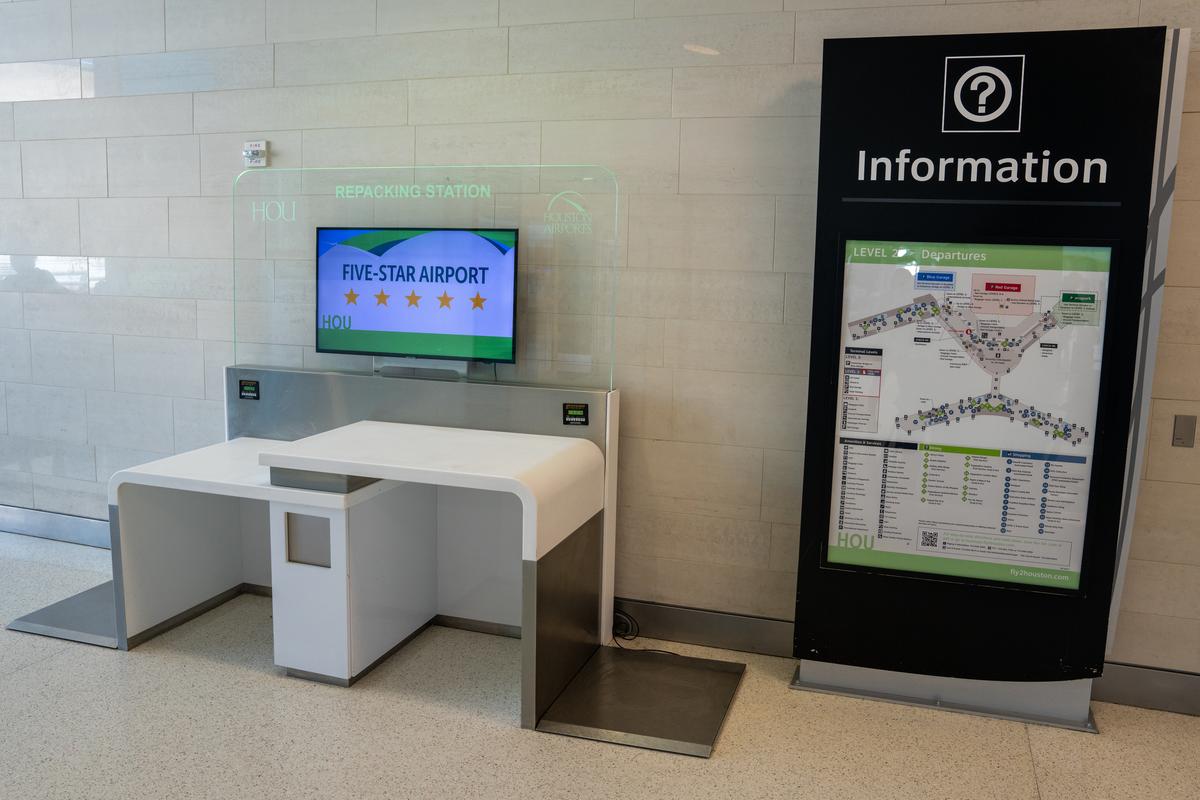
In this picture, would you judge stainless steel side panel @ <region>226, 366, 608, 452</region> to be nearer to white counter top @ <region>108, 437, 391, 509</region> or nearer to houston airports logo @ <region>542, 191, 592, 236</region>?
white counter top @ <region>108, 437, 391, 509</region>

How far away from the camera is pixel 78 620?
3.47 metres

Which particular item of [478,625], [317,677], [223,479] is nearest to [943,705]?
[478,625]

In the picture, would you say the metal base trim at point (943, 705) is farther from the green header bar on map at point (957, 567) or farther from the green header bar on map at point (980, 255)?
the green header bar on map at point (980, 255)

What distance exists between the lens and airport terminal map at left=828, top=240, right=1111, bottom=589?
2.71m

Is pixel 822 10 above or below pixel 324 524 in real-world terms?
above

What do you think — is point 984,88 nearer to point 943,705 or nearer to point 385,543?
point 943,705

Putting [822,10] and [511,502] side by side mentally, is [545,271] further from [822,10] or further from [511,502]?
[822,10]

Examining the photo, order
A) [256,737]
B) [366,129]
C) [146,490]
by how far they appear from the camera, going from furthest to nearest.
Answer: [366,129], [146,490], [256,737]

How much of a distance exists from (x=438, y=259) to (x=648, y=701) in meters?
1.67

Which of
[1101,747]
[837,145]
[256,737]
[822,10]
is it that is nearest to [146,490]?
[256,737]

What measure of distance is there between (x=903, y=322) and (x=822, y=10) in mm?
1073

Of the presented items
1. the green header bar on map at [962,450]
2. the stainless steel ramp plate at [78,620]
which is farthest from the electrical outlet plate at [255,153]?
the green header bar on map at [962,450]

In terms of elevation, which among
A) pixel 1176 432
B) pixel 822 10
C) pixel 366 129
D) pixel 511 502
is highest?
pixel 822 10

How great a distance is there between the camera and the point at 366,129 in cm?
362
